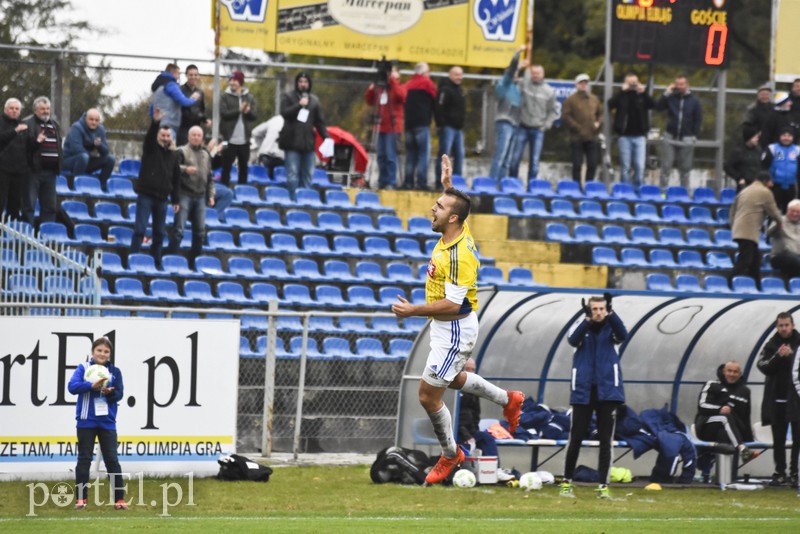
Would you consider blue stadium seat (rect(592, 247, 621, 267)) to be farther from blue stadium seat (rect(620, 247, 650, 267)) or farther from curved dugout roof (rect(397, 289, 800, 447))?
curved dugout roof (rect(397, 289, 800, 447))

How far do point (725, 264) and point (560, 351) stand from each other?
7164 mm

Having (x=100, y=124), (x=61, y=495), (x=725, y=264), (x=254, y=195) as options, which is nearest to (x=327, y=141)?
(x=254, y=195)

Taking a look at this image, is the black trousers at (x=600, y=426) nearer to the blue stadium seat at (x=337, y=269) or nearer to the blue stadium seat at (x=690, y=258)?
the blue stadium seat at (x=337, y=269)

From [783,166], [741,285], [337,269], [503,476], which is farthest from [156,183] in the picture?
[783,166]

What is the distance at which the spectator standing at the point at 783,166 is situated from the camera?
2444 cm

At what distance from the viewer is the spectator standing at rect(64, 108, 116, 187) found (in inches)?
834

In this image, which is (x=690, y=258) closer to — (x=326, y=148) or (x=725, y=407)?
(x=326, y=148)

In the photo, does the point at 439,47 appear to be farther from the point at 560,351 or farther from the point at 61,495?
the point at 61,495

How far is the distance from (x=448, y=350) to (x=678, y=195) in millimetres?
15889

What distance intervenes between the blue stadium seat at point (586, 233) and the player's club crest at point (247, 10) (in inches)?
262

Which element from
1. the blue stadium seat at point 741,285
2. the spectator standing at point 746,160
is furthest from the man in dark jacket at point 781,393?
the spectator standing at point 746,160

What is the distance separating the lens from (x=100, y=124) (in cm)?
2117

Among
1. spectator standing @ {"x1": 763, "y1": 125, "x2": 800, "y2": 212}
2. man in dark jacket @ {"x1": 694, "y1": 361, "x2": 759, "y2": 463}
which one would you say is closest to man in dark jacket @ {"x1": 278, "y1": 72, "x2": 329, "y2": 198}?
spectator standing @ {"x1": 763, "y1": 125, "x2": 800, "y2": 212}

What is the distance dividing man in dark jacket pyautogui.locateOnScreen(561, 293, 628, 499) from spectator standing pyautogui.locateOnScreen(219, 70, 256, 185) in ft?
28.6
